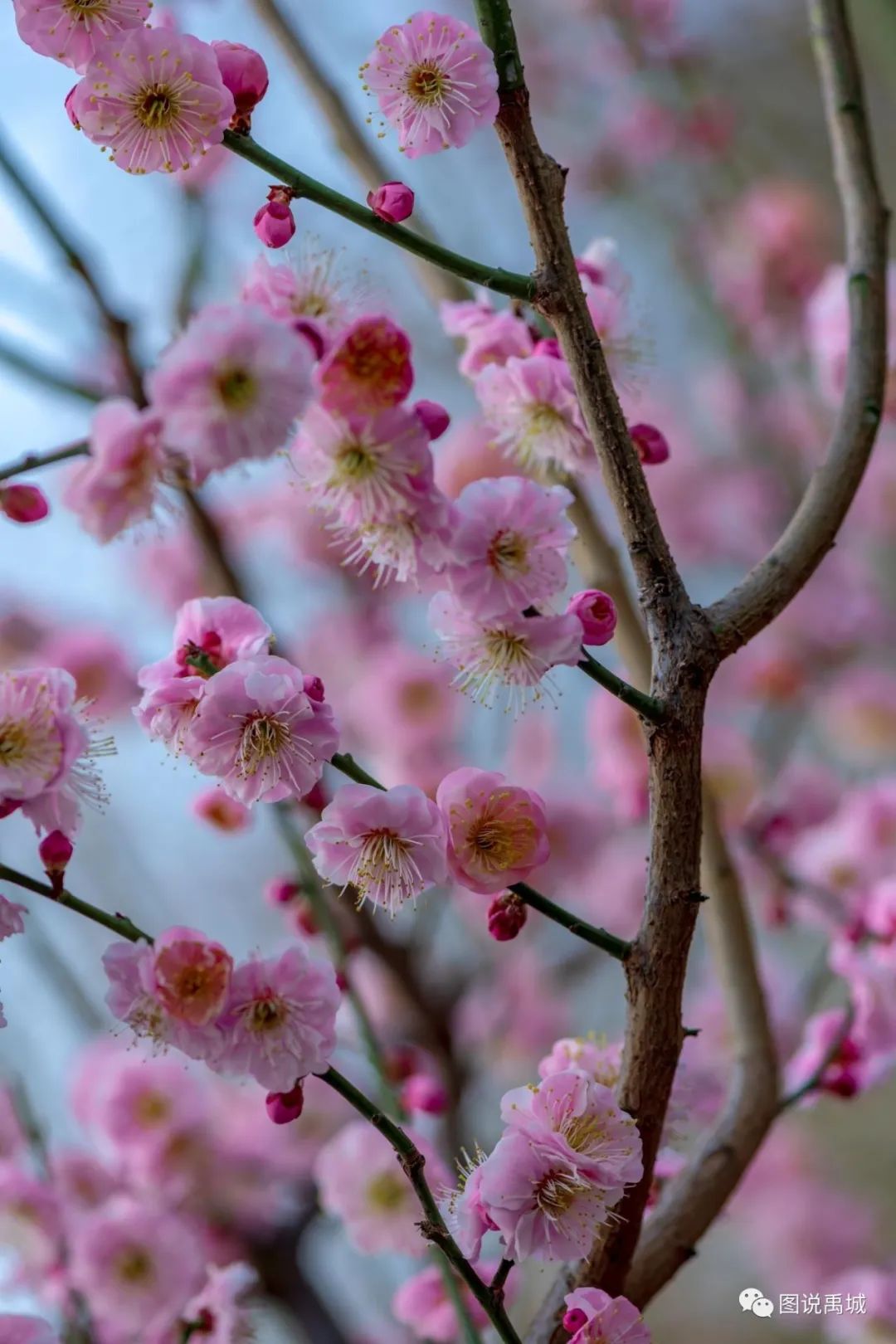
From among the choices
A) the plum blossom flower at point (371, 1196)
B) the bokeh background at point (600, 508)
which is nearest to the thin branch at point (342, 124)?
the bokeh background at point (600, 508)

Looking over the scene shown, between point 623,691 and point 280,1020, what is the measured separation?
0.58 ft

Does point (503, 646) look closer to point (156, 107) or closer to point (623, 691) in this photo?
point (623, 691)

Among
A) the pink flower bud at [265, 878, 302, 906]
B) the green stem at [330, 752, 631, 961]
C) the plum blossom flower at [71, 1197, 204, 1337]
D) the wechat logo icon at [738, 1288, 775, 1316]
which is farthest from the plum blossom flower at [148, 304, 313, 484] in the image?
the plum blossom flower at [71, 1197, 204, 1337]

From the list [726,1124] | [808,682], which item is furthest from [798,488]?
[726,1124]

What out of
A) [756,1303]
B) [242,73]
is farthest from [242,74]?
[756,1303]

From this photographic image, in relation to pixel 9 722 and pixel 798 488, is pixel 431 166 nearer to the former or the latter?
pixel 798 488

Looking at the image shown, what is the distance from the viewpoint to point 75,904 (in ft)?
1.47

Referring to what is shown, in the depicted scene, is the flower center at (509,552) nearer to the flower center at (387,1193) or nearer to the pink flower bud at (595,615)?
the pink flower bud at (595,615)

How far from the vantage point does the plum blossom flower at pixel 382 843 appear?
0.45m

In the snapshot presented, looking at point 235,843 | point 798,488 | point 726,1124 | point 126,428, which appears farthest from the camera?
point 235,843

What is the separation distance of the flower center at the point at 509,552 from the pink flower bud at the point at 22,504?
168mm

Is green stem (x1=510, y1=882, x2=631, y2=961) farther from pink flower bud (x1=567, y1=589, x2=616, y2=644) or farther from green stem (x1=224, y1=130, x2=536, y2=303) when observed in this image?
green stem (x1=224, y1=130, x2=536, y2=303)

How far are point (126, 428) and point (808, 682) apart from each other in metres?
1.21

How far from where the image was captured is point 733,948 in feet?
2.40
